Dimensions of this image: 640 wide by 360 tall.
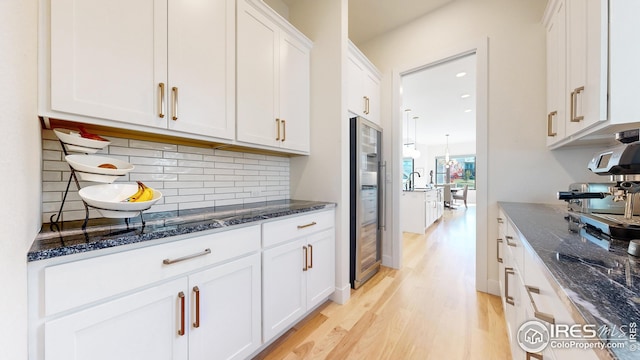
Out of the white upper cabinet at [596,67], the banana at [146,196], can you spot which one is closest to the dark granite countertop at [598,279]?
the white upper cabinet at [596,67]

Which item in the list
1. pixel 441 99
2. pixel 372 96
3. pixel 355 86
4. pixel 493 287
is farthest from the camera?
pixel 441 99

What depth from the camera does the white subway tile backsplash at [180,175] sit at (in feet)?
3.57

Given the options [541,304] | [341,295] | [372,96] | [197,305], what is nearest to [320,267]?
[341,295]

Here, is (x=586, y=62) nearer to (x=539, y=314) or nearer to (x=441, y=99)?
(x=539, y=314)

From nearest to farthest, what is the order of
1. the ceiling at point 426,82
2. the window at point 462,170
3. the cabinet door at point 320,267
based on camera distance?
1. the cabinet door at point 320,267
2. the ceiling at point 426,82
3. the window at point 462,170

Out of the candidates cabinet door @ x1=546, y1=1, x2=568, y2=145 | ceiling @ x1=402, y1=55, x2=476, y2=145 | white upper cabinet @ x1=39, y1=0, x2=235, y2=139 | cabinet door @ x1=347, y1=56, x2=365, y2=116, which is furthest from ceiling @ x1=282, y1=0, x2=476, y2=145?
white upper cabinet @ x1=39, y1=0, x2=235, y2=139

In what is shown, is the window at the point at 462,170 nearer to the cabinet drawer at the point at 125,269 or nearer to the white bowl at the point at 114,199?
the cabinet drawer at the point at 125,269

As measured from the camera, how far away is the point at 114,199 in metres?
1.08

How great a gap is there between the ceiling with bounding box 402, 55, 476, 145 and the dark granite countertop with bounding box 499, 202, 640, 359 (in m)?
2.26

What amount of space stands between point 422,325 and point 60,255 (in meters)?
2.04

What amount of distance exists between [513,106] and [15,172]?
303 centimetres

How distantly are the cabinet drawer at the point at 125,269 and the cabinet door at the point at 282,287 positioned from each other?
319 mm

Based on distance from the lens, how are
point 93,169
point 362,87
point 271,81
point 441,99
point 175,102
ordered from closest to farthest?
point 93,169 → point 175,102 → point 271,81 → point 362,87 → point 441,99

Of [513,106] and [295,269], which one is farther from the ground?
[513,106]
